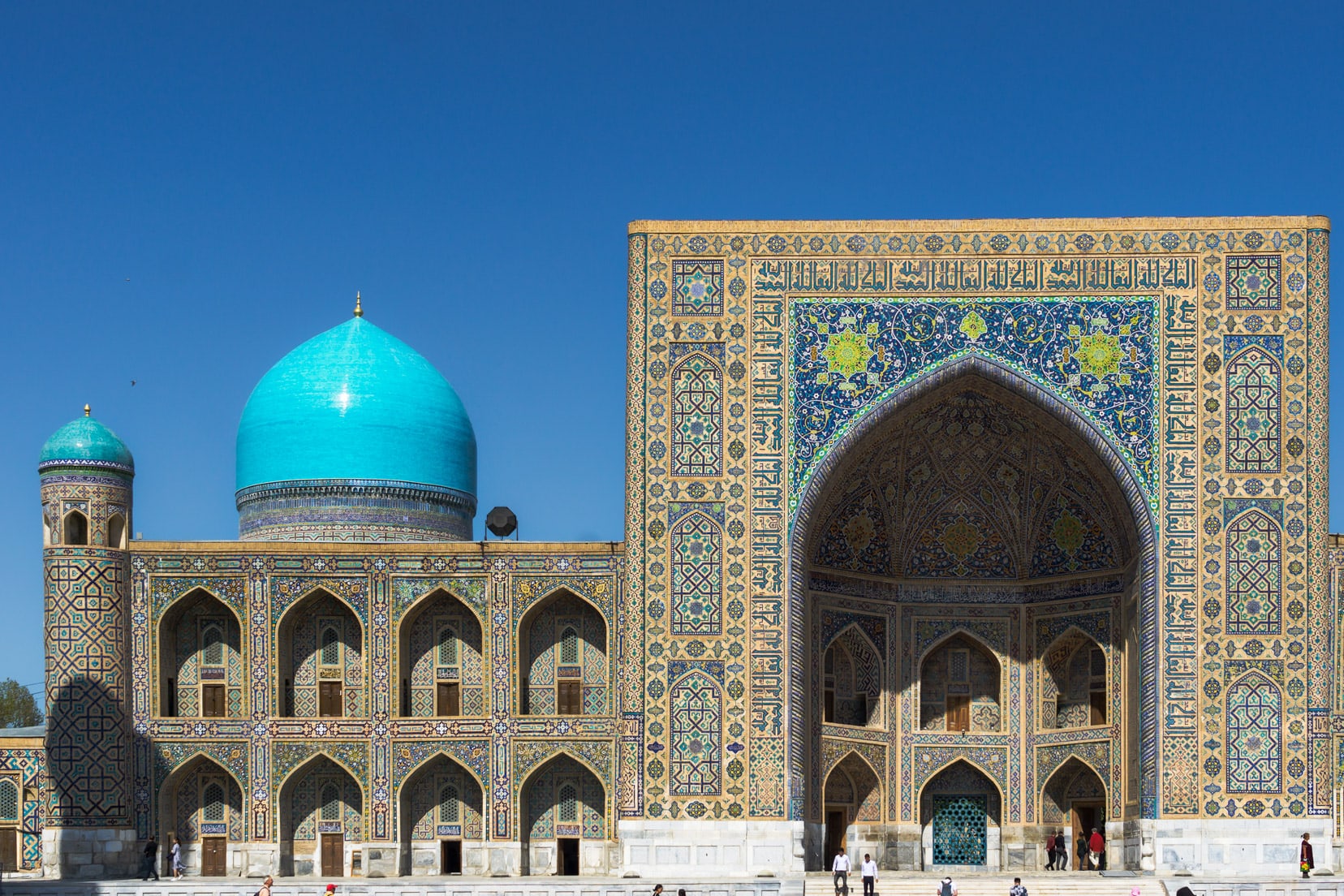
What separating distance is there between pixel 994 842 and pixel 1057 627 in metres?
2.36

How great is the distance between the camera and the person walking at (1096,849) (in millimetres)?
20547

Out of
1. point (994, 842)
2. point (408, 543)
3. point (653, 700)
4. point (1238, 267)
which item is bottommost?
point (994, 842)

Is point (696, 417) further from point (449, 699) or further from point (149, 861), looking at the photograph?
point (149, 861)

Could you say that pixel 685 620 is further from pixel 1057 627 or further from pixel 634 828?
pixel 1057 627

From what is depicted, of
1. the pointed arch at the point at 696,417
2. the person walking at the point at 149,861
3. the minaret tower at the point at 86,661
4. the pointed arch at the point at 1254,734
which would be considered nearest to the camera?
the pointed arch at the point at 1254,734

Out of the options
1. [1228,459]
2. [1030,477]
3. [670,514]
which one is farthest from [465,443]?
[1228,459]

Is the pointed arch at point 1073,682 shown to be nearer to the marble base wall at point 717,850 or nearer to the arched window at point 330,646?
the marble base wall at point 717,850

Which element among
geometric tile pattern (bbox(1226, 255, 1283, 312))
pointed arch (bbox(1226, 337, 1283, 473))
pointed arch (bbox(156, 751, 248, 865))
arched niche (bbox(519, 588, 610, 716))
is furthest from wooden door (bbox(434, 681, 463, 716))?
geometric tile pattern (bbox(1226, 255, 1283, 312))

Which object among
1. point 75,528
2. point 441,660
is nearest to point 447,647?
point 441,660

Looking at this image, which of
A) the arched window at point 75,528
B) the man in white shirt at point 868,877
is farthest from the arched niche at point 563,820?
the arched window at point 75,528

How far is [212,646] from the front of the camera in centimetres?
2123

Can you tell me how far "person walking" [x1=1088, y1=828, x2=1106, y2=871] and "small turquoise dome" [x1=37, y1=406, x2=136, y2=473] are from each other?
10593mm

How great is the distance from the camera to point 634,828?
1936 centimetres

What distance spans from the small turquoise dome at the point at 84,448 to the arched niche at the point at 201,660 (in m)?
1.61
